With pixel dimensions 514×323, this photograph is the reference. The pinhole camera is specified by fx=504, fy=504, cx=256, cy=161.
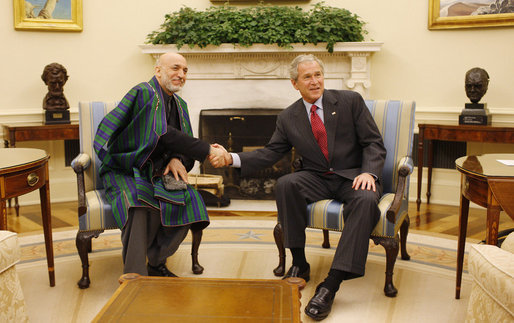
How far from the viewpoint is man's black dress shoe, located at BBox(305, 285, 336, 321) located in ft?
8.29

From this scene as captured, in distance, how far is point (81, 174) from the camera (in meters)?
3.04

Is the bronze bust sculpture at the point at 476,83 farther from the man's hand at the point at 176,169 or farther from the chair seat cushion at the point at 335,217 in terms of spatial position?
the man's hand at the point at 176,169

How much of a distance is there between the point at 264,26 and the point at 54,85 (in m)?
2.11

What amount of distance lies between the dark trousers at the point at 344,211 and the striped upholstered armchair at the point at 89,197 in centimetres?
60

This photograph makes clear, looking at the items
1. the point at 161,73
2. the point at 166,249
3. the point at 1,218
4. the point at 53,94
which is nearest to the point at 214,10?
the point at 53,94

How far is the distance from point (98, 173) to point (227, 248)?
3.47ft

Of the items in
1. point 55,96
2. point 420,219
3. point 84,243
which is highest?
point 55,96

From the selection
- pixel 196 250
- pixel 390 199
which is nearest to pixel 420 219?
pixel 390 199

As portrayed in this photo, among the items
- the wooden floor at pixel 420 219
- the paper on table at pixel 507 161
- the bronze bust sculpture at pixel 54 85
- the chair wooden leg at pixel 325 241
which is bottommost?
the wooden floor at pixel 420 219

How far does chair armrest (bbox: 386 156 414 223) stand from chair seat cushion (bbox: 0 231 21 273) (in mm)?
1853

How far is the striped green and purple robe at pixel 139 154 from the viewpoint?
2877 millimetres

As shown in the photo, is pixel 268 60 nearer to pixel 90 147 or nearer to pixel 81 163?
pixel 90 147

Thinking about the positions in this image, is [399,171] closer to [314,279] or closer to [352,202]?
[352,202]

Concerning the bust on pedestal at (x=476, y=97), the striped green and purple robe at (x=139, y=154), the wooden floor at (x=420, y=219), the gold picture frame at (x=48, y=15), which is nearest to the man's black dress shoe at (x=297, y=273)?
the striped green and purple robe at (x=139, y=154)
